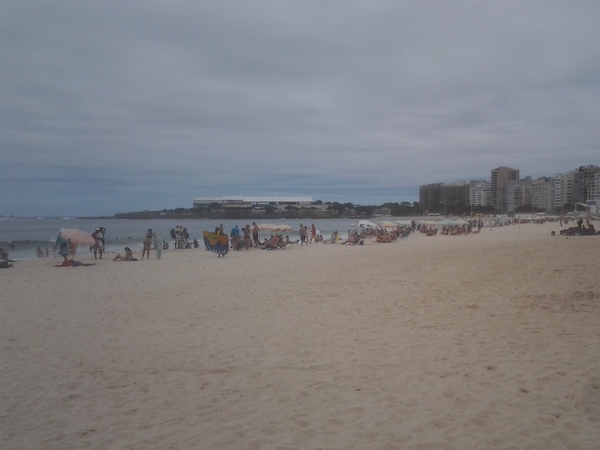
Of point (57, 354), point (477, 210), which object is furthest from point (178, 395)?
point (477, 210)

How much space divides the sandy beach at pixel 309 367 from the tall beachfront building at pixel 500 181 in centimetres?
15811

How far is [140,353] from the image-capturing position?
5.14 m

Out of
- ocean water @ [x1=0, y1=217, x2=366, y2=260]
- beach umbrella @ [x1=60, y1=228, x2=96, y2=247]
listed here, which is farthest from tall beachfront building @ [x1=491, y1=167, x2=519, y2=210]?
beach umbrella @ [x1=60, y1=228, x2=96, y2=247]

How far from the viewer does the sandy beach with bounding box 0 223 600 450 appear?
3.18m

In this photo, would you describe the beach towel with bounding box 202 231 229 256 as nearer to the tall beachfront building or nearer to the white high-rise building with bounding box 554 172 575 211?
the white high-rise building with bounding box 554 172 575 211

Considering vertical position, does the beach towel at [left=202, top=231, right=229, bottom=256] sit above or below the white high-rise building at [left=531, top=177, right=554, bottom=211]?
below

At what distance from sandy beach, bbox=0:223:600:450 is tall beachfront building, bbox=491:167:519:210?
15811cm

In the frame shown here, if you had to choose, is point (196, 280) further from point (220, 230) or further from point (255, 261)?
point (220, 230)

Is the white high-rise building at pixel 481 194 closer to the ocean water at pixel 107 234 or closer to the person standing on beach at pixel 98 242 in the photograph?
the ocean water at pixel 107 234

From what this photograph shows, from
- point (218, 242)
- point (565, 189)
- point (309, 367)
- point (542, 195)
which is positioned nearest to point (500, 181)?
point (542, 195)

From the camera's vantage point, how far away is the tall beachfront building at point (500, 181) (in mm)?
157875

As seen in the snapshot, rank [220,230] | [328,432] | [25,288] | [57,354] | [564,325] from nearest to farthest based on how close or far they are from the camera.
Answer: [328,432]
[57,354]
[564,325]
[25,288]
[220,230]

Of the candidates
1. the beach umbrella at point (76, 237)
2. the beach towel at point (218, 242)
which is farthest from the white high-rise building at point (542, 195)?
the beach umbrella at point (76, 237)

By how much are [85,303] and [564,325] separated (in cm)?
831
